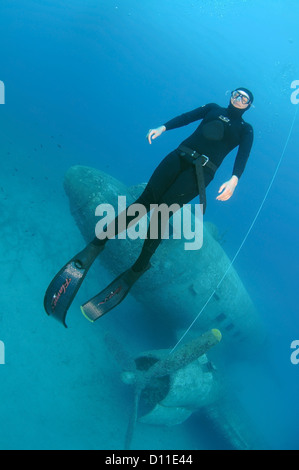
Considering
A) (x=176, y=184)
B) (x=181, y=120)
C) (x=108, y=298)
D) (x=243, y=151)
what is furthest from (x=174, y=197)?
(x=108, y=298)

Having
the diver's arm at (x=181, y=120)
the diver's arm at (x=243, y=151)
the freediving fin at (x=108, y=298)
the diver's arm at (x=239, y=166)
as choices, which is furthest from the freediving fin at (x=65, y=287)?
the diver's arm at (x=243, y=151)

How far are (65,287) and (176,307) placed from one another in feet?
17.2

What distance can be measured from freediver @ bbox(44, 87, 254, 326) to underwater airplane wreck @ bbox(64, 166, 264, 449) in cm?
261

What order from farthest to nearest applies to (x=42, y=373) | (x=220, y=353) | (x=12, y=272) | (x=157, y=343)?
(x=220, y=353) < (x=157, y=343) < (x=12, y=272) < (x=42, y=373)

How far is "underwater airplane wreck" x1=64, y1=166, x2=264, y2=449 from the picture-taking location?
23.9ft

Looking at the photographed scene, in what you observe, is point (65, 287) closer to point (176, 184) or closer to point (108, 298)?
point (108, 298)

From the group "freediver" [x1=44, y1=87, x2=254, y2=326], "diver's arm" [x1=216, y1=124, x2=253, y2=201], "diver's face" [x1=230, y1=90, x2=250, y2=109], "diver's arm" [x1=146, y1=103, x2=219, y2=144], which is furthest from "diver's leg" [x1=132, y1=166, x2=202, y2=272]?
"diver's face" [x1=230, y1=90, x2=250, y2=109]

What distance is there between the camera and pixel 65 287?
4.06 m

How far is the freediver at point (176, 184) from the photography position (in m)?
4.14

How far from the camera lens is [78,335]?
9.34 m

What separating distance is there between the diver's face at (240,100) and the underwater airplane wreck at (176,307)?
3483 millimetres
